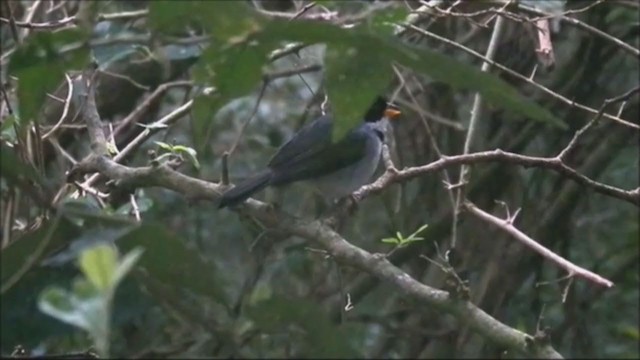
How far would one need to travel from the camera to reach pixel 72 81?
2906 mm

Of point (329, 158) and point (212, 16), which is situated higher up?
point (212, 16)

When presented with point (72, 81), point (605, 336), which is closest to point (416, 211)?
point (605, 336)

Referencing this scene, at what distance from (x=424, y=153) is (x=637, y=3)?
1221mm

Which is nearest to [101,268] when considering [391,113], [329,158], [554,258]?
[554,258]

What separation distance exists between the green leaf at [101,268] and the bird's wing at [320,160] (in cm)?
283

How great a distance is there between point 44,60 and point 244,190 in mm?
1796

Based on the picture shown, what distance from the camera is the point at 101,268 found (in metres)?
0.93

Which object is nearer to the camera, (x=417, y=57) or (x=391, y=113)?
(x=417, y=57)

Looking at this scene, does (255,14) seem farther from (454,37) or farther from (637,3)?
(454,37)

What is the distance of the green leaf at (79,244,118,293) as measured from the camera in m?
0.92

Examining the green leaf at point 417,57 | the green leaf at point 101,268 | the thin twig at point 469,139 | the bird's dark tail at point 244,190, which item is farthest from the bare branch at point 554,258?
the green leaf at point 101,268

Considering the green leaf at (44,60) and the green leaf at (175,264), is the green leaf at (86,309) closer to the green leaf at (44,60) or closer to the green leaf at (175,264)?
the green leaf at (175,264)

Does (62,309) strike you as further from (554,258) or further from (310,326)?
(554,258)

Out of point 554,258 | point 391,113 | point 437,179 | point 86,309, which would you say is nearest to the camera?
point 86,309
